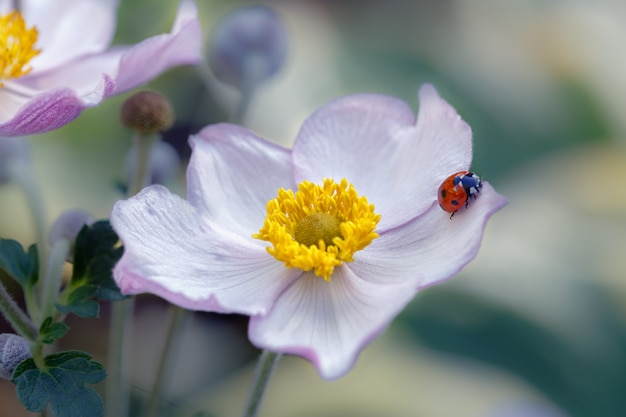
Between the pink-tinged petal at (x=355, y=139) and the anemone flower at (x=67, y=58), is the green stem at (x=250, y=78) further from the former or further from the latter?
the pink-tinged petal at (x=355, y=139)

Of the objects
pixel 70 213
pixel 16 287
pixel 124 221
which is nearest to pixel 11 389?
pixel 16 287

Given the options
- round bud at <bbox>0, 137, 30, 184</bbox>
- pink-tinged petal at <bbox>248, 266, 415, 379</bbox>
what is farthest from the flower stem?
round bud at <bbox>0, 137, 30, 184</bbox>

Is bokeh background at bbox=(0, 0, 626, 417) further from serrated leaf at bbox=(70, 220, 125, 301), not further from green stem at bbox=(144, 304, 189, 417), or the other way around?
serrated leaf at bbox=(70, 220, 125, 301)

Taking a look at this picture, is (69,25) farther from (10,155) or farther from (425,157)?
A: (425,157)

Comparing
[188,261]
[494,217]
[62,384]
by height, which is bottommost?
[494,217]

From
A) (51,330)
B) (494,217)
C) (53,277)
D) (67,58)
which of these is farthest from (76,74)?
(494,217)

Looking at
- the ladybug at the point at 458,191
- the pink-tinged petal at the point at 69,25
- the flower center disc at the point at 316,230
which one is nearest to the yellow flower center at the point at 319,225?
the flower center disc at the point at 316,230

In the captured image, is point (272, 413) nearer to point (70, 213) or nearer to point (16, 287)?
point (16, 287)
